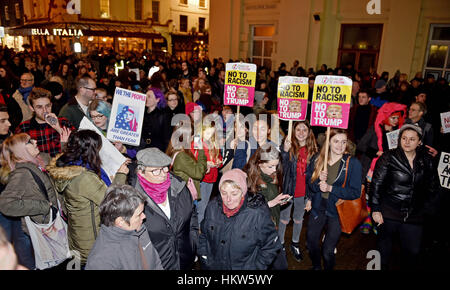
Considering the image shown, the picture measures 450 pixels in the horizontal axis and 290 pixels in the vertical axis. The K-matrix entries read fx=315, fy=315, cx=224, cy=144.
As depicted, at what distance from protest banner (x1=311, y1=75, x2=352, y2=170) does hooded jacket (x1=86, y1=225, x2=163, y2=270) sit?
273 cm

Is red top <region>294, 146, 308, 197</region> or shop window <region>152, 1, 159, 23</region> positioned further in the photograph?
shop window <region>152, 1, 159, 23</region>

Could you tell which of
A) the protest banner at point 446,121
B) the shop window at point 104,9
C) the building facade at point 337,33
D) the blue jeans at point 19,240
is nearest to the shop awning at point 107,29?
the shop window at point 104,9

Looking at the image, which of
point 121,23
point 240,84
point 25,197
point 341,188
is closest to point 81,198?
point 25,197

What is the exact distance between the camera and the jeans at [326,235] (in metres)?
3.75

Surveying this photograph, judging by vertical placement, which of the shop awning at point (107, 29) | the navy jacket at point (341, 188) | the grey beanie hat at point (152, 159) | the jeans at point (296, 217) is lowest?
the jeans at point (296, 217)

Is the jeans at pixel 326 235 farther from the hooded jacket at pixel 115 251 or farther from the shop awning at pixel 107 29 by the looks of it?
the shop awning at pixel 107 29

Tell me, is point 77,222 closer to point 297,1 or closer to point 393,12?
point 393,12

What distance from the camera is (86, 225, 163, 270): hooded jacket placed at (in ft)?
7.06

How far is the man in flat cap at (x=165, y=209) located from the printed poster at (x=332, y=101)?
213cm

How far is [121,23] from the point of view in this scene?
3266cm

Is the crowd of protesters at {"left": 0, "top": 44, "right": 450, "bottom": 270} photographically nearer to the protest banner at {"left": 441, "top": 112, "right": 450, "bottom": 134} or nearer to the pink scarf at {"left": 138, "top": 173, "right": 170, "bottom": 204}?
the pink scarf at {"left": 138, "top": 173, "right": 170, "bottom": 204}

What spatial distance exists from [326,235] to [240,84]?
3239mm

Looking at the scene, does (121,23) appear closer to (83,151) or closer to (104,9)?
(104,9)

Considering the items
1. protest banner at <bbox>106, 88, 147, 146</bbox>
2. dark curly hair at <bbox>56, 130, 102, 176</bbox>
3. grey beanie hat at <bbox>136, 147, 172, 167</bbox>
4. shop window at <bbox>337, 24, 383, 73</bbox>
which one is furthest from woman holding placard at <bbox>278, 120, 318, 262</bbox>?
shop window at <bbox>337, 24, 383, 73</bbox>
